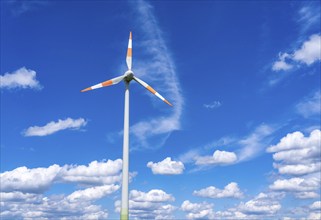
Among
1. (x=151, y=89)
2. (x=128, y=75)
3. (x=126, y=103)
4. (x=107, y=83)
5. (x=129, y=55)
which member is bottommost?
(x=126, y=103)

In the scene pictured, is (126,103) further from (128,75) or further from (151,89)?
(151,89)

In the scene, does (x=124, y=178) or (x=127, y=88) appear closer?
(x=124, y=178)

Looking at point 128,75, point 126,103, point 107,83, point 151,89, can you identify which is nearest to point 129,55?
point 151,89

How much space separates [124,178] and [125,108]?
1693cm

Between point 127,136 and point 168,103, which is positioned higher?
point 168,103

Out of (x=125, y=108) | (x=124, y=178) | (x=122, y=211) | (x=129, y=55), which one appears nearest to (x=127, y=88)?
(x=125, y=108)

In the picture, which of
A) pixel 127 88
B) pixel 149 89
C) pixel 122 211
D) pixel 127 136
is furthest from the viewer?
pixel 149 89

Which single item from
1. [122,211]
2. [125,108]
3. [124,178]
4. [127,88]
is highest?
[127,88]

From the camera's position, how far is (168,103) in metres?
102

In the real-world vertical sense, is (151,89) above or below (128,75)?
above

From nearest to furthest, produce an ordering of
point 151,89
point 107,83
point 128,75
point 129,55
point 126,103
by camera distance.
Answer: point 126,103 < point 128,75 < point 107,83 < point 151,89 < point 129,55

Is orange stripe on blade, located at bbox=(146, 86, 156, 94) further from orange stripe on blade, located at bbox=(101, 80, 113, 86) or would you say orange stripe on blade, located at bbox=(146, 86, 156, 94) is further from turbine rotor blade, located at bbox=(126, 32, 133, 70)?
orange stripe on blade, located at bbox=(101, 80, 113, 86)

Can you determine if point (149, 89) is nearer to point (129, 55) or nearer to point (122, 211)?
point (129, 55)

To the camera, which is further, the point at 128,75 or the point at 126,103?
the point at 128,75
